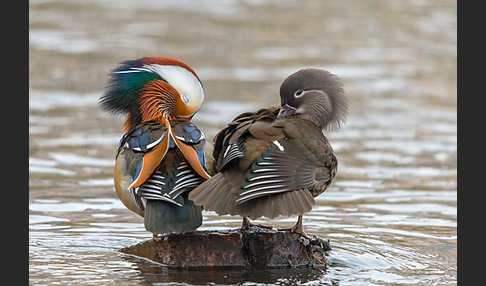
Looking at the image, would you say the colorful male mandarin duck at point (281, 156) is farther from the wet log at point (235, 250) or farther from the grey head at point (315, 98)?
the wet log at point (235, 250)

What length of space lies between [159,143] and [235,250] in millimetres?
1071

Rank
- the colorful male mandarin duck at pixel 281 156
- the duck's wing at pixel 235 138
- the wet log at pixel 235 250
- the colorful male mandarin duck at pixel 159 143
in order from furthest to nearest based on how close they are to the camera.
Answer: the wet log at pixel 235 250 < the duck's wing at pixel 235 138 < the colorful male mandarin duck at pixel 159 143 < the colorful male mandarin duck at pixel 281 156

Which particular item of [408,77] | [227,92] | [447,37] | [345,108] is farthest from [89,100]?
[447,37]

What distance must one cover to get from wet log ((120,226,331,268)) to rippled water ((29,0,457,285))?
0.16 metres

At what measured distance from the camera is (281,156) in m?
6.84

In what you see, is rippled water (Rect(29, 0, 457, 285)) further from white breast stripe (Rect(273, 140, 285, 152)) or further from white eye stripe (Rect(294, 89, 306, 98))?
white eye stripe (Rect(294, 89, 306, 98))

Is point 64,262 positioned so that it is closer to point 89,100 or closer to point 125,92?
point 125,92

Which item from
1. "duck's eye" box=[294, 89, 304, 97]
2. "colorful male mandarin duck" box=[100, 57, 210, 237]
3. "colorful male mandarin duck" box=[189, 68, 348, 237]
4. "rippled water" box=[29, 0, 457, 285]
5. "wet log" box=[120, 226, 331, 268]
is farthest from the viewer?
"duck's eye" box=[294, 89, 304, 97]

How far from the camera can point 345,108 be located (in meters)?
7.88

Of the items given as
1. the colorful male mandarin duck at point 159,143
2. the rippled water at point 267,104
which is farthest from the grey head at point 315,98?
the rippled water at point 267,104

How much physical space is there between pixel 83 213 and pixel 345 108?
293 cm

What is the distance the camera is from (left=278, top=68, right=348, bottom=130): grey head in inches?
301

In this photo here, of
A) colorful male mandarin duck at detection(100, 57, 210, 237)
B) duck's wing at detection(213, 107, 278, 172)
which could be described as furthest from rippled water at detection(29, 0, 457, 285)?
duck's wing at detection(213, 107, 278, 172)

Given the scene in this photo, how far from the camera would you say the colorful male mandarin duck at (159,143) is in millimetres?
6734
